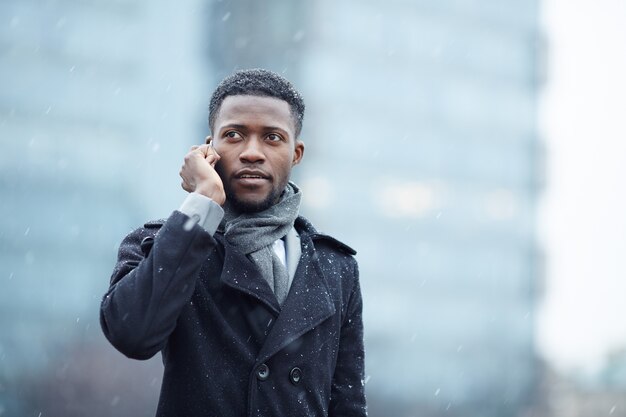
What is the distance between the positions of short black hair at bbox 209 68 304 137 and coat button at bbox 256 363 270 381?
2.51ft

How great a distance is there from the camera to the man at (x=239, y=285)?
2.30m

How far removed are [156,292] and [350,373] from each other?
83 cm

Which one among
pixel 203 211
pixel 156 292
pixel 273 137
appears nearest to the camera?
pixel 156 292

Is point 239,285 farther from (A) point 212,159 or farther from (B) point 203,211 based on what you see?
(A) point 212,159

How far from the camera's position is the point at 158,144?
202 ft

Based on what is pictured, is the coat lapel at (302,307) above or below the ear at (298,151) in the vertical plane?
below

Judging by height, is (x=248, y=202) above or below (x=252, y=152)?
below

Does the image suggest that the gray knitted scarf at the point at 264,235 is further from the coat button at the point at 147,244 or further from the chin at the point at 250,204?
the coat button at the point at 147,244

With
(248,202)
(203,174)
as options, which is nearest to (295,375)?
(248,202)

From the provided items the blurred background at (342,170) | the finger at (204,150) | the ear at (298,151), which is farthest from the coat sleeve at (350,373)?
the blurred background at (342,170)

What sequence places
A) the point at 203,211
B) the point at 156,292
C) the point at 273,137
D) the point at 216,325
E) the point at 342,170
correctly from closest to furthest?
the point at 156,292
the point at 203,211
the point at 216,325
the point at 273,137
the point at 342,170

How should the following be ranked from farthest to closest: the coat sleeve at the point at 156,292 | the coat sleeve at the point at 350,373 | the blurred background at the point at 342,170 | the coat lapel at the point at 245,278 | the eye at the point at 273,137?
the blurred background at the point at 342,170, the coat sleeve at the point at 350,373, the eye at the point at 273,137, the coat lapel at the point at 245,278, the coat sleeve at the point at 156,292

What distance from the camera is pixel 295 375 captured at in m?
2.54

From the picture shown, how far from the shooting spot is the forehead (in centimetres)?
258
